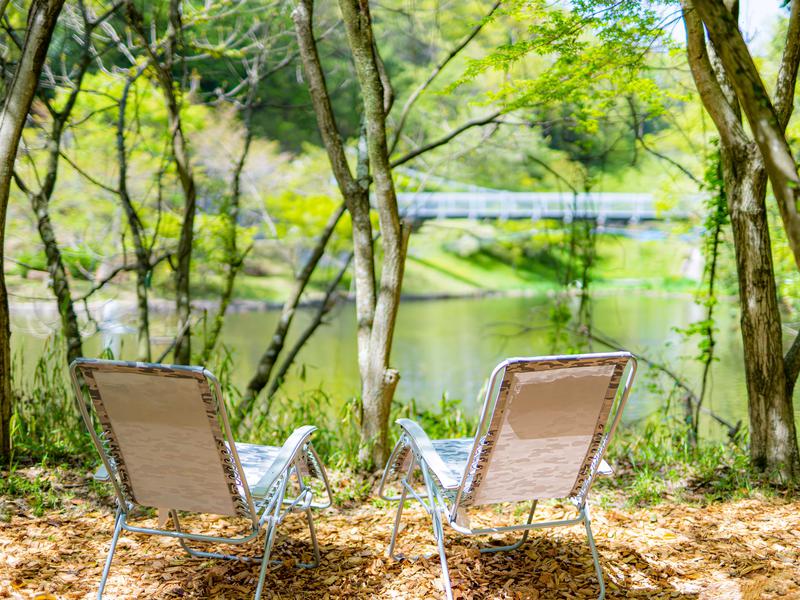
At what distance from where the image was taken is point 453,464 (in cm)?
227

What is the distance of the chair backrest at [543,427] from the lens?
189 centimetres

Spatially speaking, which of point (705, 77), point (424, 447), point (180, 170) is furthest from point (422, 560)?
point (180, 170)

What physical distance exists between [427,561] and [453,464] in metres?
0.33

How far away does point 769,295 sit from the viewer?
297cm

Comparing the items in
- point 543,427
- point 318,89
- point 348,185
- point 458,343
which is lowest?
point 458,343

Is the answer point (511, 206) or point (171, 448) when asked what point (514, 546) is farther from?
point (511, 206)

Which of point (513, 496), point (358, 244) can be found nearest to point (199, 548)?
point (513, 496)

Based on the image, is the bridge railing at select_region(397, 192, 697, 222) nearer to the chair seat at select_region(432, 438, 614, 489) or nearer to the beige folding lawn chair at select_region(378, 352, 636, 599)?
the chair seat at select_region(432, 438, 614, 489)

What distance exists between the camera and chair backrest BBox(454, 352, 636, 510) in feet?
6.21

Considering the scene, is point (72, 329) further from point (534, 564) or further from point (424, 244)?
point (424, 244)

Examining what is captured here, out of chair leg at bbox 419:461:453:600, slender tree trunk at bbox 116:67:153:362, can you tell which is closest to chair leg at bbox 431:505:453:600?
chair leg at bbox 419:461:453:600

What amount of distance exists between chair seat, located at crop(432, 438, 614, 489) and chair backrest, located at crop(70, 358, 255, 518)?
20.5 inches

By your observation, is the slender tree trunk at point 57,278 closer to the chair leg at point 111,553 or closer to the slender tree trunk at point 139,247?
the slender tree trunk at point 139,247

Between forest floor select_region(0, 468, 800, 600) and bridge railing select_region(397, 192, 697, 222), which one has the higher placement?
bridge railing select_region(397, 192, 697, 222)
